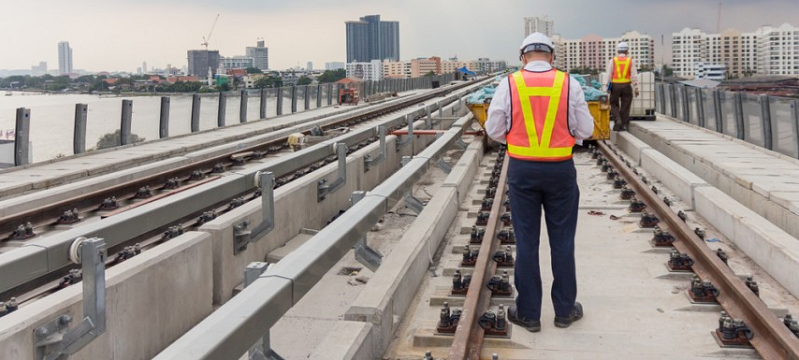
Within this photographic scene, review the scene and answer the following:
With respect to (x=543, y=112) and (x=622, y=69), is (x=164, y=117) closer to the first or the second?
(x=622, y=69)

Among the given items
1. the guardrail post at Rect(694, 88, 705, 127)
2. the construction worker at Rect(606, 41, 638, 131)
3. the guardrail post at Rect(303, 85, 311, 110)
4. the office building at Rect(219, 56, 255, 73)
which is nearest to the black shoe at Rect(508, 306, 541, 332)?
the construction worker at Rect(606, 41, 638, 131)

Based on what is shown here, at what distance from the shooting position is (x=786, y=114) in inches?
565

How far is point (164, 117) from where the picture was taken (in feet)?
70.8

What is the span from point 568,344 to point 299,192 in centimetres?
488

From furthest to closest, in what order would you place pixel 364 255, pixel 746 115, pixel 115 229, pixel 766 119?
pixel 746 115
pixel 766 119
pixel 364 255
pixel 115 229

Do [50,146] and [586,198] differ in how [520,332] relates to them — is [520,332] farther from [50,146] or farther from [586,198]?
[50,146]

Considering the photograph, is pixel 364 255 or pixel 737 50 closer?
pixel 364 255

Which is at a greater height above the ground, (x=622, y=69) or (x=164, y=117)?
(x=622, y=69)

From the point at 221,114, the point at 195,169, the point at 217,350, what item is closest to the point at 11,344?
the point at 217,350

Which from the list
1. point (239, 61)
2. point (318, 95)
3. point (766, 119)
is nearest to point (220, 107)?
point (318, 95)

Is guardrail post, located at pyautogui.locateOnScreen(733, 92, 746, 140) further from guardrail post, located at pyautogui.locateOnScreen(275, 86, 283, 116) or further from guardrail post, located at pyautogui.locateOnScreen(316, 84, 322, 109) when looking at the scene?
guardrail post, located at pyautogui.locateOnScreen(316, 84, 322, 109)

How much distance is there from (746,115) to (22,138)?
14.4 meters

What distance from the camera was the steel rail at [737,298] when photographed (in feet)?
16.4

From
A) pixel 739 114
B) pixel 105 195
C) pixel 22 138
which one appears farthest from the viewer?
pixel 739 114
